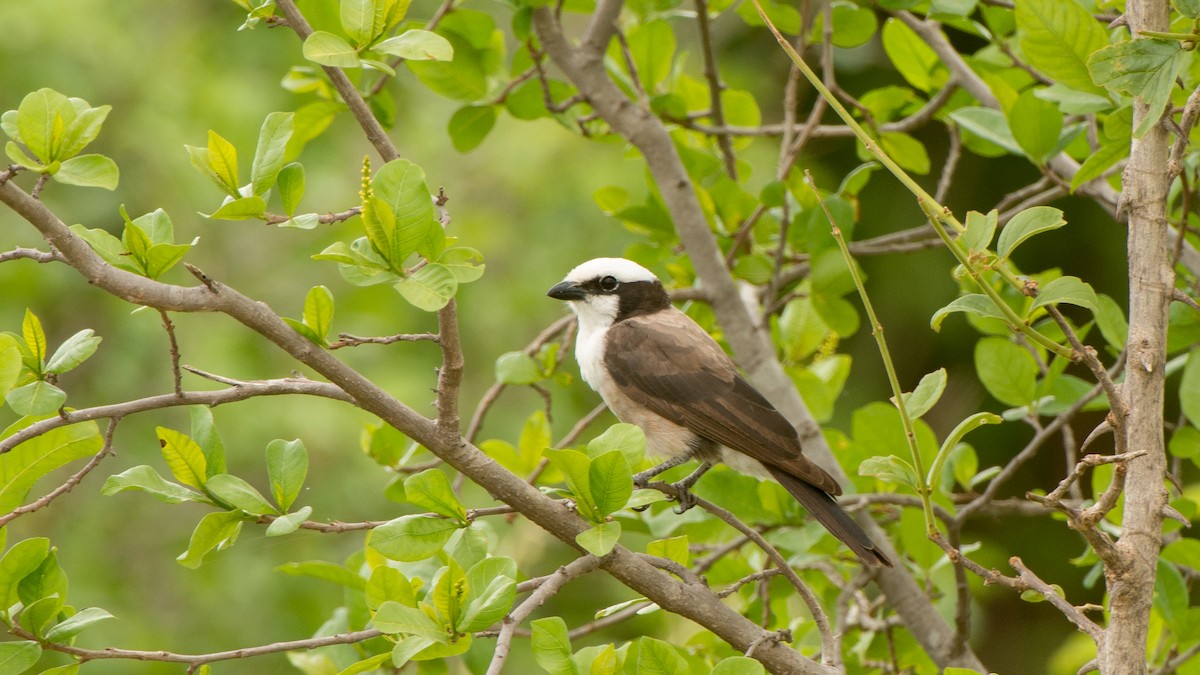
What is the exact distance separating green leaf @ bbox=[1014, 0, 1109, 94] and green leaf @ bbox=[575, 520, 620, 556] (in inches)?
48.3

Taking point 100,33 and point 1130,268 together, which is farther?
point 100,33

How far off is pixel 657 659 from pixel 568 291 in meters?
2.03

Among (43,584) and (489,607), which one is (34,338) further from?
(489,607)

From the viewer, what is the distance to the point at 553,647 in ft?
5.92

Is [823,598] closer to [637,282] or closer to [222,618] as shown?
[637,282]

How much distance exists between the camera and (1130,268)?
1895 millimetres

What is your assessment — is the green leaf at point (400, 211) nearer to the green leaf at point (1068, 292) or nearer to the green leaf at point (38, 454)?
the green leaf at point (38, 454)

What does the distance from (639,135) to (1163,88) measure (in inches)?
64.4

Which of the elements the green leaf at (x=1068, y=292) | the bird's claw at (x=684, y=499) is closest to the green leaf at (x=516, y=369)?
the bird's claw at (x=684, y=499)

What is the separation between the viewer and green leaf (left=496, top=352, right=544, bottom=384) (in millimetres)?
3037

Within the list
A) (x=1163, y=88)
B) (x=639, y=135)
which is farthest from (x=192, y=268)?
(x=639, y=135)

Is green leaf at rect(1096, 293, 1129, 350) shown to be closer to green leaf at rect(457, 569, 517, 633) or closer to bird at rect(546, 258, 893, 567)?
bird at rect(546, 258, 893, 567)

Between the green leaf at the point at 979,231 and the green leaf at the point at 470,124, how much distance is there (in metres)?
1.80

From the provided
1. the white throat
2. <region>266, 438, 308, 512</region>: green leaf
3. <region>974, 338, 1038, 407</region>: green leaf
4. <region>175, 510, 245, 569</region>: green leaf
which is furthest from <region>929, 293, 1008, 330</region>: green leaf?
the white throat
